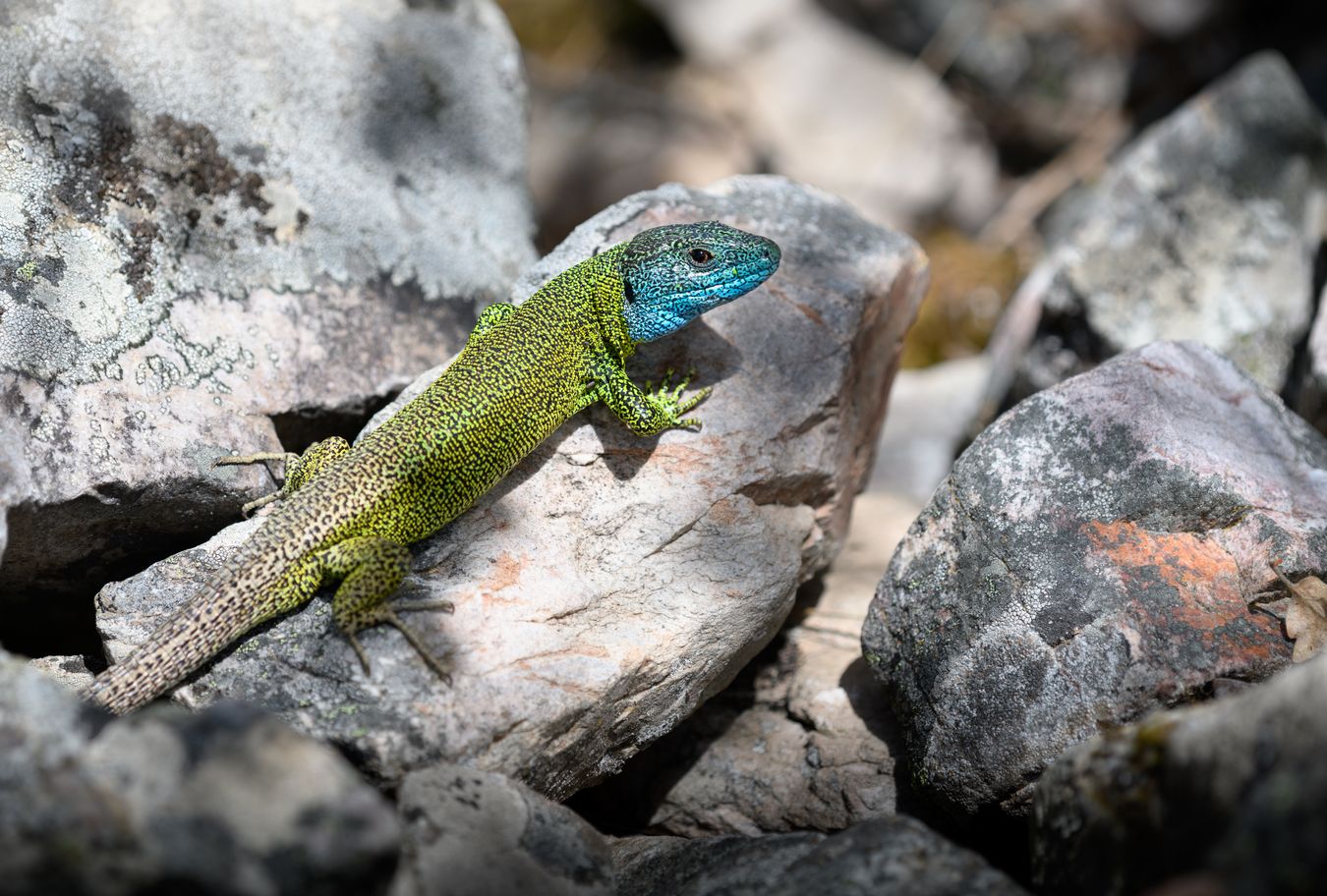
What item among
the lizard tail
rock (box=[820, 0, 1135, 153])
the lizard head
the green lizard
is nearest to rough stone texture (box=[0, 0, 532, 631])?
the green lizard

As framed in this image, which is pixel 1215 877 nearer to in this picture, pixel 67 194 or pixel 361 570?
pixel 361 570

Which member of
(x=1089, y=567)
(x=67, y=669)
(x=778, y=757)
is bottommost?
(x=67, y=669)

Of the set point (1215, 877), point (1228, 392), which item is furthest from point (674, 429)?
point (1215, 877)

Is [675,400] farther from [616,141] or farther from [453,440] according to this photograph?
[616,141]

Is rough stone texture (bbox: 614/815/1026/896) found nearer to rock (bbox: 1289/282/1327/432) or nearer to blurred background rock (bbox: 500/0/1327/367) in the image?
rock (bbox: 1289/282/1327/432)

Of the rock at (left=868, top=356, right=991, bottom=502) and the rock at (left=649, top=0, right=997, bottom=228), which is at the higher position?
the rock at (left=649, top=0, right=997, bottom=228)

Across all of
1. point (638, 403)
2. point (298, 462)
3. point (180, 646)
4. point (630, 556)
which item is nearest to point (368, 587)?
point (180, 646)
